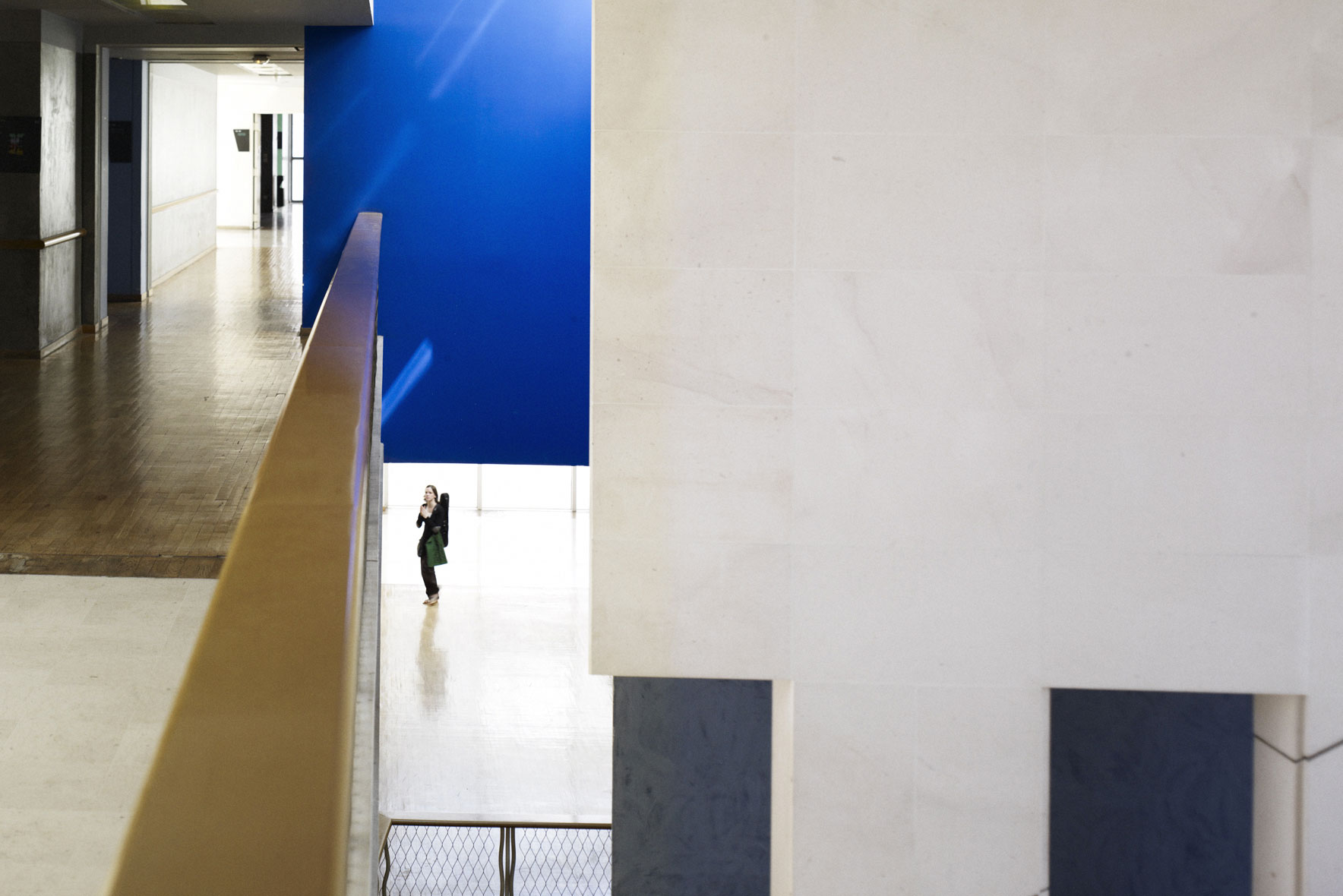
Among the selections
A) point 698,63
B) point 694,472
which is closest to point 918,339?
point 694,472

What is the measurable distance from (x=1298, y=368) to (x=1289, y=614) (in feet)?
2.37

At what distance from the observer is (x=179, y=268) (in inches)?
611

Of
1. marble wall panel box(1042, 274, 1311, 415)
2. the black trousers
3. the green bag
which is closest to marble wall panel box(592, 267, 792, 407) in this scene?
marble wall panel box(1042, 274, 1311, 415)

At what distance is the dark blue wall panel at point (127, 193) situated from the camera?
40.8 ft

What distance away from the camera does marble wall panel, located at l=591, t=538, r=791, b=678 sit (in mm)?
3570

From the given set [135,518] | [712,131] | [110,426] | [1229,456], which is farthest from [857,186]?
[110,426]

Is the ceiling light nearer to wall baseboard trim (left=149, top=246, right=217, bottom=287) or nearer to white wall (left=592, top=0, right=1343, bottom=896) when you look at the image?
wall baseboard trim (left=149, top=246, right=217, bottom=287)

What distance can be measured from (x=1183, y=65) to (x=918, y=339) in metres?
1.06

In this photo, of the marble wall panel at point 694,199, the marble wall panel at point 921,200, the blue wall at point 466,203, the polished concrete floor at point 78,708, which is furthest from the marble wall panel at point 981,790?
the blue wall at point 466,203

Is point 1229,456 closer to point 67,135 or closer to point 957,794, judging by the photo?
point 957,794

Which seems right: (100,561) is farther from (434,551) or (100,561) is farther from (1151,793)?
(434,551)

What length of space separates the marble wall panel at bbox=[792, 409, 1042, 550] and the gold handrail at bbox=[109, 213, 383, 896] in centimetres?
229

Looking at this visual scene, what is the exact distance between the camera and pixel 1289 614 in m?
3.47

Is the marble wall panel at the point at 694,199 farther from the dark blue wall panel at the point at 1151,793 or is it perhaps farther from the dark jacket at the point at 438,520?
the dark jacket at the point at 438,520
